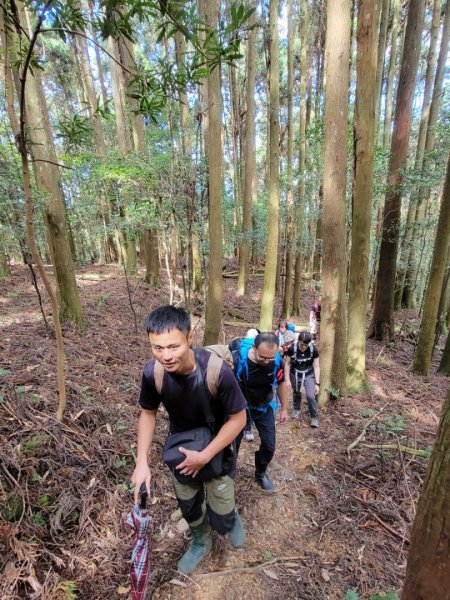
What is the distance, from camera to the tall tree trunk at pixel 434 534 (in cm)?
94

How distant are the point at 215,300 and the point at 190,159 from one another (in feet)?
9.92

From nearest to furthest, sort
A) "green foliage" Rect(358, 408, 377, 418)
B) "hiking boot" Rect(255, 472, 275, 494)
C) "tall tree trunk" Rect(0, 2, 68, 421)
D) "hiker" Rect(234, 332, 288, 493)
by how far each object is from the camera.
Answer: "tall tree trunk" Rect(0, 2, 68, 421)
"hiker" Rect(234, 332, 288, 493)
"hiking boot" Rect(255, 472, 275, 494)
"green foliage" Rect(358, 408, 377, 418)

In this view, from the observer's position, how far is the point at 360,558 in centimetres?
241

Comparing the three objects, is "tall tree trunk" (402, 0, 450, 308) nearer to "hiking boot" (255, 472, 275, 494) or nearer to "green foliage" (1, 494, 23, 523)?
"hiking boot" (255, 472, 275, 494)

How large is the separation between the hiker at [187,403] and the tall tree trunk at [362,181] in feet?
13.0

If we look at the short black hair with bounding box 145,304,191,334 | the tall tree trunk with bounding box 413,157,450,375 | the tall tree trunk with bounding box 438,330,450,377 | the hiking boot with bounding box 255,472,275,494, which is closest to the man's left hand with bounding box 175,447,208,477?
the short black hair with bounding box 145,304,191,334

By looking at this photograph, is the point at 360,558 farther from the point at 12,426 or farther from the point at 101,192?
the point at 101,192

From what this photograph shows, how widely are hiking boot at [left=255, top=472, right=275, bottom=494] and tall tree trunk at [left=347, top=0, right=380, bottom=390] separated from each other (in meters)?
2.72

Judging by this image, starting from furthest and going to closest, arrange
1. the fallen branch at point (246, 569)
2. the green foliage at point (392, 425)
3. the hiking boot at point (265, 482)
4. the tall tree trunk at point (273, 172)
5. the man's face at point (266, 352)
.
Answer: the tall tree trunk at point (273, 172) < the green foliage at point (392, 425) < the hiking boot at point (265, 482) < the man's face at point (266, 352) < the fallen branch at point (246, 569)

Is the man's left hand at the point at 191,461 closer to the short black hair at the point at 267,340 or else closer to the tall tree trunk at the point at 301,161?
the short black hair at the point at 267,340

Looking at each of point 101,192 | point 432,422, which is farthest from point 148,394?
point 101,192

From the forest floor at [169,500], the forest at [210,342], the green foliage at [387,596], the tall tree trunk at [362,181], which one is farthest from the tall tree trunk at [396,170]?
the green foliage at [387,596]

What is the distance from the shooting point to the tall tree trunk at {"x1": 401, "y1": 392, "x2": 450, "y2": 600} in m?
0.94

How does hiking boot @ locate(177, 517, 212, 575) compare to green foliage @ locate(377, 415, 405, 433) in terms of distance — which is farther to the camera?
green foliage @ locate(377, 415, 405, 433)
